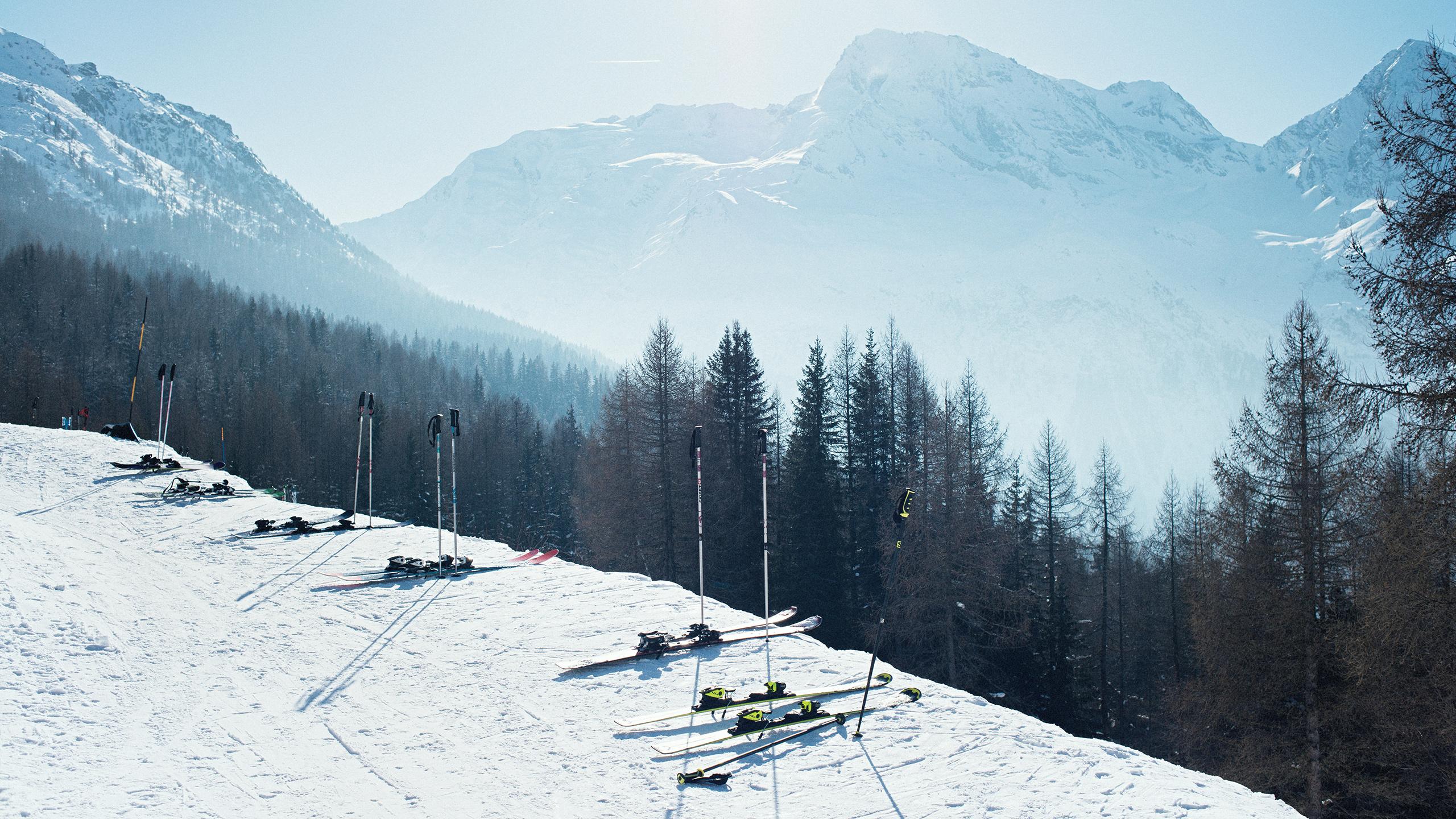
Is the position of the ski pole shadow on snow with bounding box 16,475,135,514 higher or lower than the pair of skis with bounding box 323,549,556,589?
higher

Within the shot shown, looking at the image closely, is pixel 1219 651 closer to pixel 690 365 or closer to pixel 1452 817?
pixel 1452 817

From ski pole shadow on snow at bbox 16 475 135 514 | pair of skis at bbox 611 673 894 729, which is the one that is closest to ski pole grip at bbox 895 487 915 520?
pair of skis at bbox 611 673 894 729

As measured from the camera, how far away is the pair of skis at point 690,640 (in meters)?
10.0

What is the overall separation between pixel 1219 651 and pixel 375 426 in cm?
6629

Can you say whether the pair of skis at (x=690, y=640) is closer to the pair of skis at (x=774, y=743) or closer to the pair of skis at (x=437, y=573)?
the pair of skis at (x=774, y=743)

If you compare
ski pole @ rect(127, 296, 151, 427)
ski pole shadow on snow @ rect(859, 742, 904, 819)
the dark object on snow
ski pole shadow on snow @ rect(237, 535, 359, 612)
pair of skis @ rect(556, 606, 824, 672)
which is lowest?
ski pole shadow on snow @ rect(859, 742, 904, 819)

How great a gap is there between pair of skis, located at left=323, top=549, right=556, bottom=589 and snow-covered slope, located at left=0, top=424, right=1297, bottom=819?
81cm

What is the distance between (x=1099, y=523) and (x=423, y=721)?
31.4 m

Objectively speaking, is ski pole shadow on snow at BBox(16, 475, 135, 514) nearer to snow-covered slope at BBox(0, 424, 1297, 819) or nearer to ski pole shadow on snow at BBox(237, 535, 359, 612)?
snow-covered slope at BBox(0, 424, 1297, 819)

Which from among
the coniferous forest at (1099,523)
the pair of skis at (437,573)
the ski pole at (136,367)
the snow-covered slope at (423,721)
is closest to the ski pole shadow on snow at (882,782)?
the snow-covered slope at (423,721)

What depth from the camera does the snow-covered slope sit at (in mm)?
6250

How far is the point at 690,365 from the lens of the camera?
39.2 m

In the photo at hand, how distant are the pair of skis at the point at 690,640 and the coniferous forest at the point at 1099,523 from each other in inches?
166

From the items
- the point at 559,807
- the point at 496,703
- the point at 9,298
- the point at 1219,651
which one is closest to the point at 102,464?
the point at 496,703
